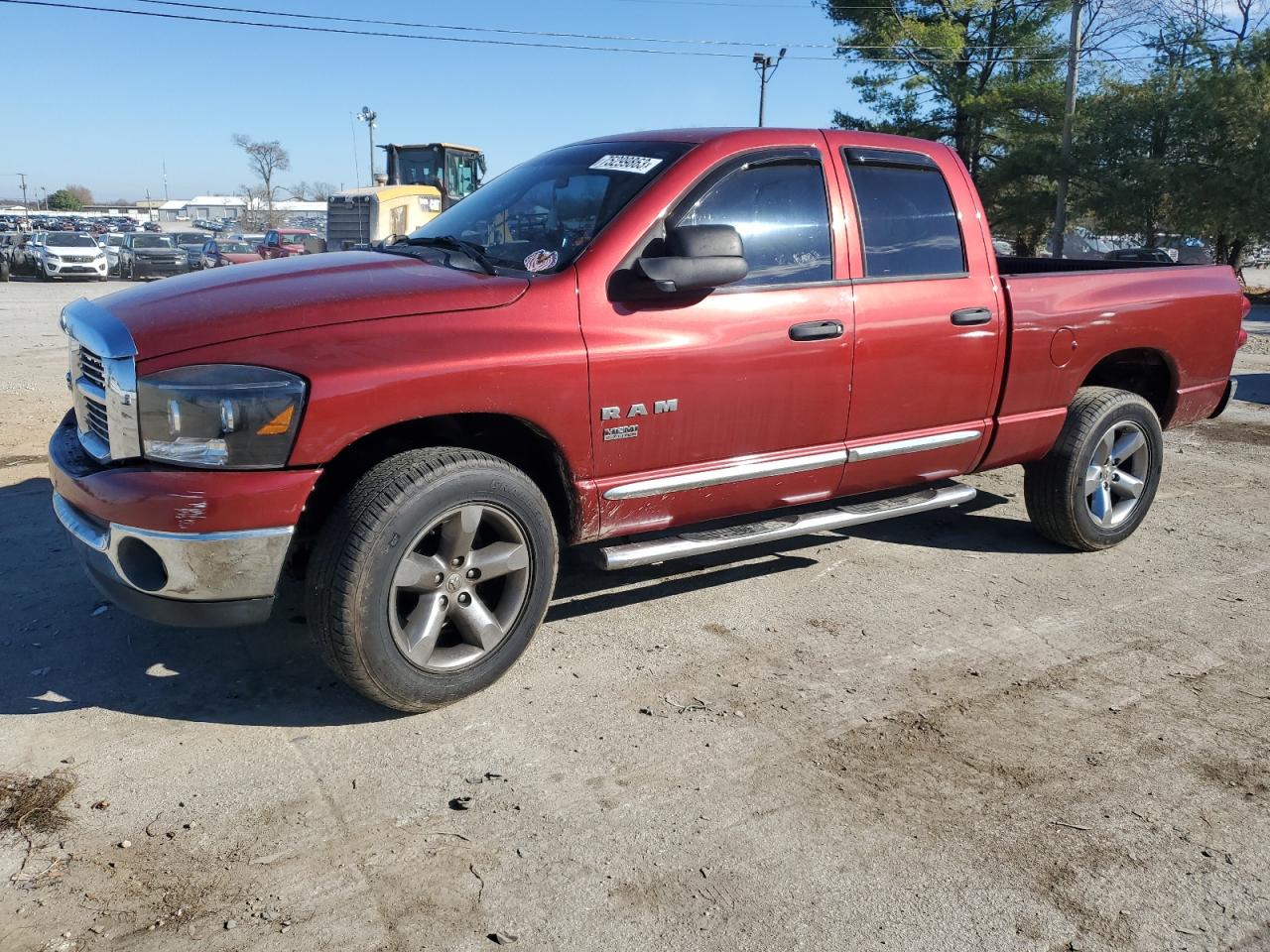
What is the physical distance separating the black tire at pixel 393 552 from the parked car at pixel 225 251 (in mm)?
30149

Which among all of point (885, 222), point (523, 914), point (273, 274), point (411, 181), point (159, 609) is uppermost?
point (411, 181)

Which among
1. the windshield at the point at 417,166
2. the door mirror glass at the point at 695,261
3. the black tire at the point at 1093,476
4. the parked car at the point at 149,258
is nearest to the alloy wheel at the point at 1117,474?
the black tire at the point at 1093,476

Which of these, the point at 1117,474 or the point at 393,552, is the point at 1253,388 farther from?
the point at 393,552

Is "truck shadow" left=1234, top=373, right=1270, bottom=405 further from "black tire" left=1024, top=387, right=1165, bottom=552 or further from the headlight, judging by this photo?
the headlight

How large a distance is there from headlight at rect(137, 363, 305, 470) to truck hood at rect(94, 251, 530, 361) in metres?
0.12

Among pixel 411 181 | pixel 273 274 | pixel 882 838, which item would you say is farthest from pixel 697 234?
pixel 411 181

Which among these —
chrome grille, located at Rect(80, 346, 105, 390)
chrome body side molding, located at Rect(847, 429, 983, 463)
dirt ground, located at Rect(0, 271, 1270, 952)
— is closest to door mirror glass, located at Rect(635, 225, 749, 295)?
chrome body side molding, located at Rect(847, 429, 983, 463)

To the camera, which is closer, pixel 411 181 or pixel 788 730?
pixel 788 730

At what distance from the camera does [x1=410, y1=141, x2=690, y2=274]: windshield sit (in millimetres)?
3756

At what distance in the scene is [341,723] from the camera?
334cm

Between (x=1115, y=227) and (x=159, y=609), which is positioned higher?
(x=1115, y=227)

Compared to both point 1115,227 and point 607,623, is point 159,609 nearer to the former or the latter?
point 607,623

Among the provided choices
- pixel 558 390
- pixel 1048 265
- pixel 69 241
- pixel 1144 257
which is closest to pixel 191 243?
pixel 69 241

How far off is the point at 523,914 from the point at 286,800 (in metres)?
0.87
